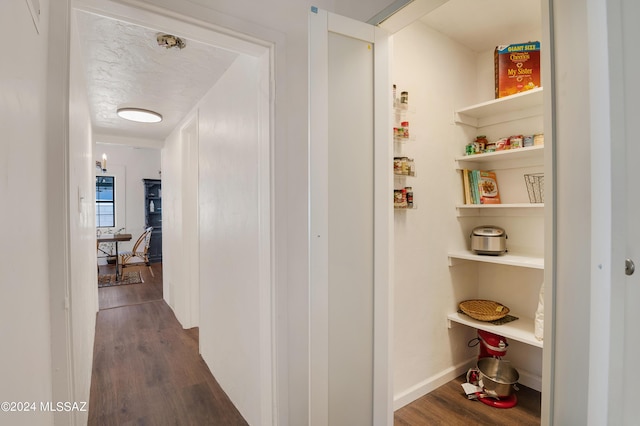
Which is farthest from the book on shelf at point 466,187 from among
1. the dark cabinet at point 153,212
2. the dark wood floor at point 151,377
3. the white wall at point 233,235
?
the dark cabinet at point 153,212

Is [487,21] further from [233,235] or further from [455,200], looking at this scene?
[233,235]

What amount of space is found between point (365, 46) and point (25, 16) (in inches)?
47.3

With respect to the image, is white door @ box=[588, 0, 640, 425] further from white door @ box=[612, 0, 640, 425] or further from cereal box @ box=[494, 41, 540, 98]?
cereal box @ box=[494, 41, 540, 98]

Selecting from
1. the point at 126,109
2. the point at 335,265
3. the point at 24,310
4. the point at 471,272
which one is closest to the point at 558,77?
the point at 335,265

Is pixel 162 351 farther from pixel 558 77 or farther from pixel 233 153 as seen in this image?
pixel 558 77

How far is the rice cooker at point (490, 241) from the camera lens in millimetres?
2137

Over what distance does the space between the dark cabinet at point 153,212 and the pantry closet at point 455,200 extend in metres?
7.22

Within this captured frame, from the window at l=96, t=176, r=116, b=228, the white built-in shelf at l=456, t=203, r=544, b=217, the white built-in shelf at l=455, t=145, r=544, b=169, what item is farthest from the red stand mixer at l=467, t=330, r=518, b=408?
the window at l=96, t=176, r=116, b=228

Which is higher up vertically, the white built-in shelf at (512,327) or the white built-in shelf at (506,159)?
the white built-in shelf at (506,159)

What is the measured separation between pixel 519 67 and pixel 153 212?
315 inches

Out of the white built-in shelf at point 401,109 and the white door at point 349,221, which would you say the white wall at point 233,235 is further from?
the white built-in shelf at point 401,109

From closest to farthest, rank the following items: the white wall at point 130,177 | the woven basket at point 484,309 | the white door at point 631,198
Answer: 1. the white door at point 631,198
2. the woven basket at point 484,309
3. the white wall at point 130,177

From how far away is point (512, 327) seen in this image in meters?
2.04

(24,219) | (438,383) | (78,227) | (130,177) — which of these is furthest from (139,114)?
(130,177)
